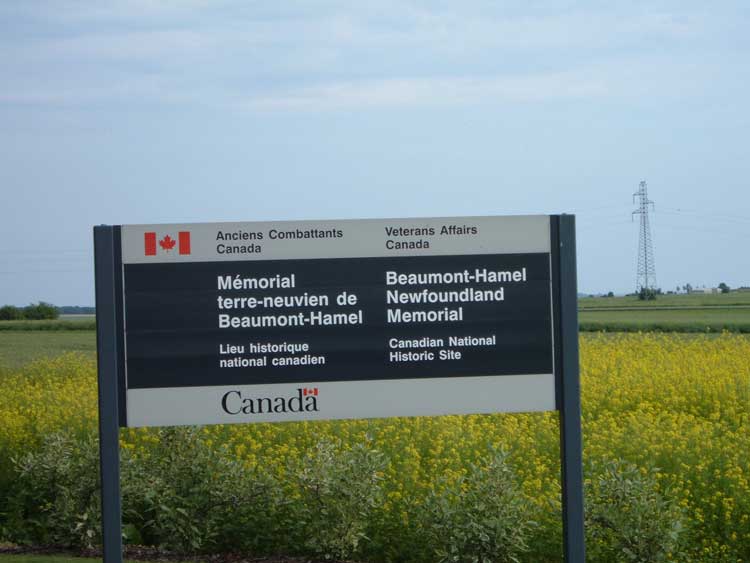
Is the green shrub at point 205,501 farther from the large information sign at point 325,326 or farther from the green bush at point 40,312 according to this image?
the green bush at point 40,312

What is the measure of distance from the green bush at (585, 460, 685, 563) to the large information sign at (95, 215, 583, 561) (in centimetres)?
115

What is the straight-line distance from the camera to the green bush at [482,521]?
701cm

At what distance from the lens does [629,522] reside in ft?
23.2

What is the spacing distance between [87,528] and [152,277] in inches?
127

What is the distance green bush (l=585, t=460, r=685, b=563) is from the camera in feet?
23.1

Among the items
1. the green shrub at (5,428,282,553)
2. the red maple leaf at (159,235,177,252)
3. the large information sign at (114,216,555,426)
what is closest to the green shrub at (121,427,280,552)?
the green shrub at (5,428,282,553)

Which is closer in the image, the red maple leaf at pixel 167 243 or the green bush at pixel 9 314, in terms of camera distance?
the red maple leaf at pixel 167 243

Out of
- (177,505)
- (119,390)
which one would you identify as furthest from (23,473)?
(119,390)

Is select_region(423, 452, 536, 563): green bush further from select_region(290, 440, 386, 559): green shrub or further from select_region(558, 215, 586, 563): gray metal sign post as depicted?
select_region(558, 215, 586, 563): gray metal sign post

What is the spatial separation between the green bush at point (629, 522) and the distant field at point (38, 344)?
1068 cm

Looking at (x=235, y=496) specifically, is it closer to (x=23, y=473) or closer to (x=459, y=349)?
(x=23, y=473)

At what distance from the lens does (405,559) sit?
766cm

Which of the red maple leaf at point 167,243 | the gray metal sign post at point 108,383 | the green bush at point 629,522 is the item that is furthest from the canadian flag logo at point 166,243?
the green bush at point 629,522

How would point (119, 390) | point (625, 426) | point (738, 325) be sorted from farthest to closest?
point (738, 325), point (625, 426), point (119, 390)
